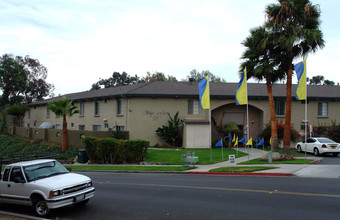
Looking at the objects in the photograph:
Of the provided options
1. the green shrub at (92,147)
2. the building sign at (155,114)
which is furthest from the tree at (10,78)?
the green shrub at (92,147)

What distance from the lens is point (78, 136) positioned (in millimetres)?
30453

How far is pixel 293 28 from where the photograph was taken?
20.6 metres

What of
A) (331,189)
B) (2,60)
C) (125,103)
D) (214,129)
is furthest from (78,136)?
(2,60)

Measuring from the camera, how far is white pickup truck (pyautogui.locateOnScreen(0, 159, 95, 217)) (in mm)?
8586

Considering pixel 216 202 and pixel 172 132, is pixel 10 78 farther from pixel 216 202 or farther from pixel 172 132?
pixel 216 202

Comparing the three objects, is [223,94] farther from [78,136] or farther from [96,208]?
[96,208]

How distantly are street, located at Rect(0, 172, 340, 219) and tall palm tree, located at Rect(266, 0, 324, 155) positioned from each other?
410 inches

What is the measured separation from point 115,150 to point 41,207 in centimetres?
1623

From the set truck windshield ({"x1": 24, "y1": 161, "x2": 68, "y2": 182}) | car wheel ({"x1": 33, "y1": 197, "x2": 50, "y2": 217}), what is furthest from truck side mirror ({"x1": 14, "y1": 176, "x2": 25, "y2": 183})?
car wheel ({"x1": 33, "y1": 197, "x2": 50, "y2": 217})

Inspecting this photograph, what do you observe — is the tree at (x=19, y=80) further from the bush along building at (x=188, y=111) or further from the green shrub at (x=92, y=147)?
the green shrub at (x=92, y=147)

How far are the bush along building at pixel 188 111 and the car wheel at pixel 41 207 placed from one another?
2080cm

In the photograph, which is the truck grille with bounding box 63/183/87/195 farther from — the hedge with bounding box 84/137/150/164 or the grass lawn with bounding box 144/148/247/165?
the hedge with bounding box 84/137/150/164

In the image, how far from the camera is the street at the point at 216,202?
8.19 metres

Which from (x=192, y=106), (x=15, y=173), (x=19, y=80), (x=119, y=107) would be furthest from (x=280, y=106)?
(x=19, y=80)
